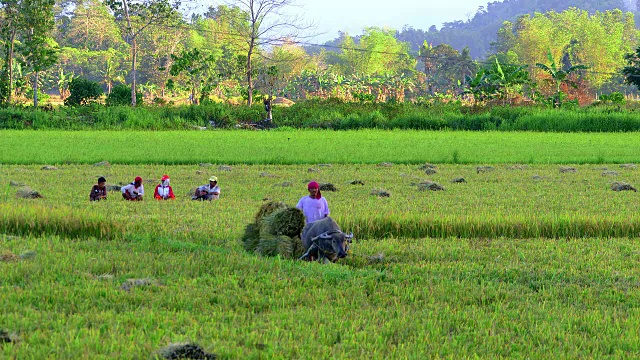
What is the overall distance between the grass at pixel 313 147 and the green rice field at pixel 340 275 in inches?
184

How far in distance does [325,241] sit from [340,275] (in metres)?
0.60

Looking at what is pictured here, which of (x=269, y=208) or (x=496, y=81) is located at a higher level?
(x=496, y=81)

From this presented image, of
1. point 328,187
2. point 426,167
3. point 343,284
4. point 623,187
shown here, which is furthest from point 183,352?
point 426,167

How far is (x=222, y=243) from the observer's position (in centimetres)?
848

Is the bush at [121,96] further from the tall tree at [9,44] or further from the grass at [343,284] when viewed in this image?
the grass at [343,284]

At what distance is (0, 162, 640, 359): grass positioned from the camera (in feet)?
16.6

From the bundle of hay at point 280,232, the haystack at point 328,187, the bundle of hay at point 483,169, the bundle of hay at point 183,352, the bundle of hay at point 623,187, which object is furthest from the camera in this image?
the bundle of hay at point 483,169

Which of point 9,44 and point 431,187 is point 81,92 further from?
point 431,187

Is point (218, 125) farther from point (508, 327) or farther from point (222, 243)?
point (508, 327)

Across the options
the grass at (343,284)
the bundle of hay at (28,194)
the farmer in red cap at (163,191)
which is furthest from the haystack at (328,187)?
the bundle of hay at (28,194)

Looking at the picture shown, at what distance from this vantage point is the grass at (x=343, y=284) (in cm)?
506

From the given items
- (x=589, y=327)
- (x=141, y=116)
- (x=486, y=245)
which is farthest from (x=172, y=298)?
(x=141, y=116)

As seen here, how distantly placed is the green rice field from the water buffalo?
1.04 feet

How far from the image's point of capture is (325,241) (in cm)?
747
